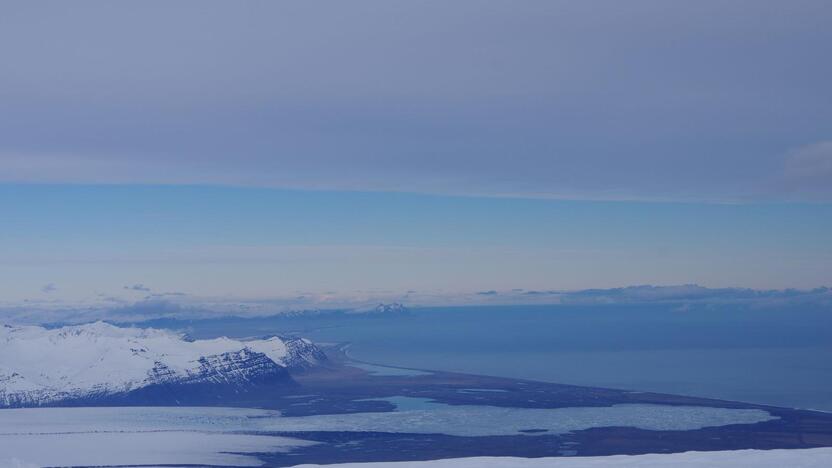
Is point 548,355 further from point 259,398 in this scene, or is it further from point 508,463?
point 508,463

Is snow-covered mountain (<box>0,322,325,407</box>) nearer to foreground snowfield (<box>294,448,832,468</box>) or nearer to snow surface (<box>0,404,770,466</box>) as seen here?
snow surface (<box>0,404,770,466</box>)

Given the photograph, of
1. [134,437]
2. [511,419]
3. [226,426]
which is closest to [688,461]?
[134,437]

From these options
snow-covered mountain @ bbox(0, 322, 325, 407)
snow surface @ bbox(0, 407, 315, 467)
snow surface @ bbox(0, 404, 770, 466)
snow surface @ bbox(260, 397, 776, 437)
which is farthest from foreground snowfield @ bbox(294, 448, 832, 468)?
snow-covered mountain @ bbox(0, 322, 325, 407)

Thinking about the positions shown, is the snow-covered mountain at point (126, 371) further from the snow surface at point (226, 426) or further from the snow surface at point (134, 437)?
the snow surface at point (226, 426)

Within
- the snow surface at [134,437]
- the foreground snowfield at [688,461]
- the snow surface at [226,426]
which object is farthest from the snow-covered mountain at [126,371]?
the foreground snowfield at [688,461]

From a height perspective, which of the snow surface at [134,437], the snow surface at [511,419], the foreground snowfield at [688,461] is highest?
the foreground snowfield at [688,461]

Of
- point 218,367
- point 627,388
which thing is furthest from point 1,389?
point 627,388

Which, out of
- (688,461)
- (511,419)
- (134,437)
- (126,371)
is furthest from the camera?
(126,371)

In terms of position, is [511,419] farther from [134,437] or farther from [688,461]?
[688,461]
